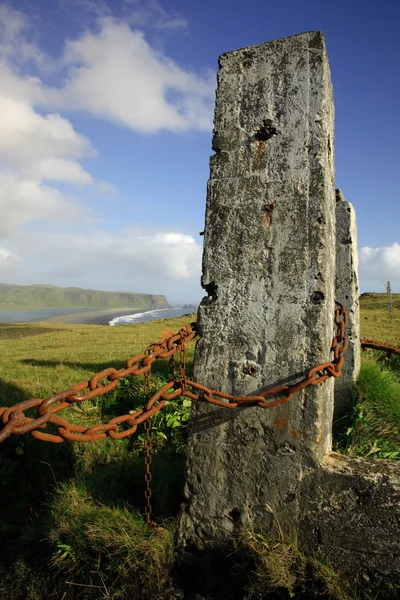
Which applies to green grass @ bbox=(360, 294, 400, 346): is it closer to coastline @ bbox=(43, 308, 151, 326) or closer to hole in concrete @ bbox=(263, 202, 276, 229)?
hole in concrete @ bbox=(263, 202, 276, 229)

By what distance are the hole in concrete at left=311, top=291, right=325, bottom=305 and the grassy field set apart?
1.61 metres

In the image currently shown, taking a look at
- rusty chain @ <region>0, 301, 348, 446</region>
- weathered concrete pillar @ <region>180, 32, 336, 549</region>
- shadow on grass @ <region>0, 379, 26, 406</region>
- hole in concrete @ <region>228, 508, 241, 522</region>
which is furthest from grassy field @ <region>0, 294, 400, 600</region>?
shadow on grass @ <region>0, 379, 26, 406</region>

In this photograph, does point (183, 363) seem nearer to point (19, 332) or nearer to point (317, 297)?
point (317, 297)

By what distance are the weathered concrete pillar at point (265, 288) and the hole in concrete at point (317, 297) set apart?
0.01 metres

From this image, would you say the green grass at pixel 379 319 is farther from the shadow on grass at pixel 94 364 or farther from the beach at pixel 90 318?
the beach at pixel 90 318

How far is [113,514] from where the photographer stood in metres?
3.20

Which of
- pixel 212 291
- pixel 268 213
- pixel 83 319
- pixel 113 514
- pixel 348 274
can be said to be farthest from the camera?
pixel 83 319

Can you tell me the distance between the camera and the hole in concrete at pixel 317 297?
2.79 m

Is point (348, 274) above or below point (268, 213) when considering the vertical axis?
below

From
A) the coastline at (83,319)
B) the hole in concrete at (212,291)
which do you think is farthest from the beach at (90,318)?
the hole in concrete at (212,291)

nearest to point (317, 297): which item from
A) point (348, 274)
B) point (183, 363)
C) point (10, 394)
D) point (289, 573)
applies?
point (183, 363)

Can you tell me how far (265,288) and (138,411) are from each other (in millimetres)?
1184

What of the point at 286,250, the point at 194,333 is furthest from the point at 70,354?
the point at 286,250

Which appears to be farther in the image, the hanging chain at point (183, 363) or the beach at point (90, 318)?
the beach at point (90, 318)
